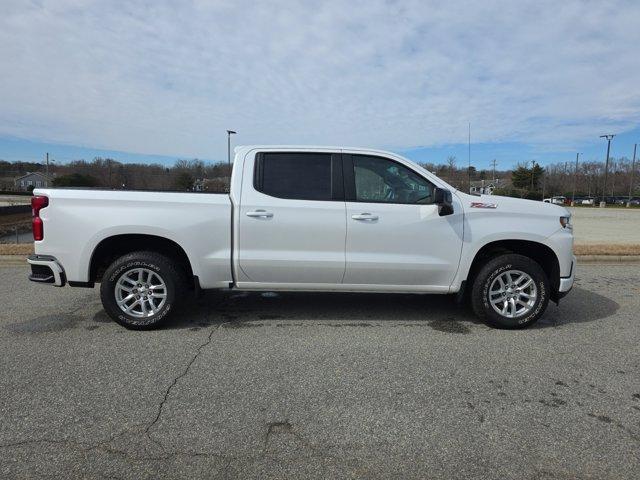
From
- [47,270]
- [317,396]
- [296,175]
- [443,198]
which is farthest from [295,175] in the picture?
[47,270]

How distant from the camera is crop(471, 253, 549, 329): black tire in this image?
4773 millimetres

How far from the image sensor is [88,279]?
4668 millimetres

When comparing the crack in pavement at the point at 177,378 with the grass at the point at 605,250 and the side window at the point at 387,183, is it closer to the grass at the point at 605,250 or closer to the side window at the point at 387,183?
the side window at the point at 387,183

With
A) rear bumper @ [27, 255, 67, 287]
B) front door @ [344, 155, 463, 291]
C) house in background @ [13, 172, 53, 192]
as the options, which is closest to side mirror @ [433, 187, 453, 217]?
front door @ [344, 155, 463, 291]

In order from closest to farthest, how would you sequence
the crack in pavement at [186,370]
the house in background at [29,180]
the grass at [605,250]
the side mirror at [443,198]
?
the crack in pavement at [186,370], the side mirror at [443,198], the grass at [605,250], the house in background at [29,180]

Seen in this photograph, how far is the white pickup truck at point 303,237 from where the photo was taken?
4551mm

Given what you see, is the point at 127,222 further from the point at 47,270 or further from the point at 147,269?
the point at 47,270

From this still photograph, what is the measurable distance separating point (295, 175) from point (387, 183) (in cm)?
99

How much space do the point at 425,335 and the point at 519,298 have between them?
117 centimetres

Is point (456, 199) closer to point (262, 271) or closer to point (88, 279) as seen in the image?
point (262, 271)

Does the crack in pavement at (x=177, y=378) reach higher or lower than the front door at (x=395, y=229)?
lower

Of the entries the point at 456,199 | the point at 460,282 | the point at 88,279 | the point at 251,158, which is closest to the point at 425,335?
Answer: the point at 460,282

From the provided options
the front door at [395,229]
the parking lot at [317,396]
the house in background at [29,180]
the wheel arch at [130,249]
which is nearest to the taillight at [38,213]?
the wheel arch at [130,249]

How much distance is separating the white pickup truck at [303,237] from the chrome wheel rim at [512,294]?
0.01m
